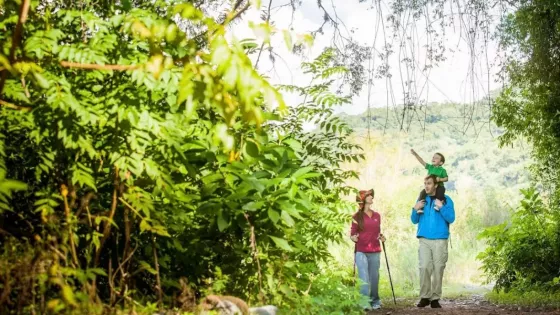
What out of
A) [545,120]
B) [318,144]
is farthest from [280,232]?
[545,120]

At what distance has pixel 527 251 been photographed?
10.8 m

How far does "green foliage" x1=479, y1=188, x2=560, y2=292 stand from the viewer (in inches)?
418

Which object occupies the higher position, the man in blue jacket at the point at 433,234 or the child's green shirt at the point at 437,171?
the child's green shirt at the point at 437,171

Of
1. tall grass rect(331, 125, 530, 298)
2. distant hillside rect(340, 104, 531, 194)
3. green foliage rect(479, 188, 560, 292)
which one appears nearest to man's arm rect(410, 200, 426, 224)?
tall grass rect(331, 125, 530, 298)

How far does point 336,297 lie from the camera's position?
5570 mm

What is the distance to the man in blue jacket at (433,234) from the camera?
9.24 metres

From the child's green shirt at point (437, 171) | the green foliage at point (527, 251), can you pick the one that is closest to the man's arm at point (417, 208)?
the child's green shirt at point (437, 171)

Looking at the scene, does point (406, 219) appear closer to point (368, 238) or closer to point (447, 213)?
point (368, 238)

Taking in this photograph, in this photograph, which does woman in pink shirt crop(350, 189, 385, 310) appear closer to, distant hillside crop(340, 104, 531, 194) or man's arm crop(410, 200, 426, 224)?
man's arm crop(410, 200, 426, 224)

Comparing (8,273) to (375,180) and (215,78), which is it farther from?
(375,180)

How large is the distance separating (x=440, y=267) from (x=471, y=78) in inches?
183

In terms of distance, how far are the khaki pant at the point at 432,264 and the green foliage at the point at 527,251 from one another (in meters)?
1.97

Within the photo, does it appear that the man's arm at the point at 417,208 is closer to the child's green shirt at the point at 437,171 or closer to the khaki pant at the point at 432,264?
the khaki pant at the point at 432,264

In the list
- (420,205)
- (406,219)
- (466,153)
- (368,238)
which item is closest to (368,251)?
(368,238)
